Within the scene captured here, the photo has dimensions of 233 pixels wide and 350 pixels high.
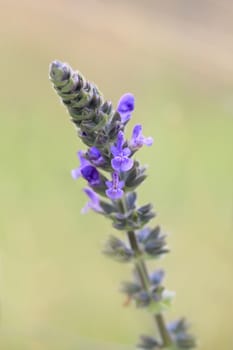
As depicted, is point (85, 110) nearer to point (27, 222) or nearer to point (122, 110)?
point (122, 110)

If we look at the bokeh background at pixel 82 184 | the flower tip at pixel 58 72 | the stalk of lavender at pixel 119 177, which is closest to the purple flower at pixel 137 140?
the stalk of lavender at pixel 119 177

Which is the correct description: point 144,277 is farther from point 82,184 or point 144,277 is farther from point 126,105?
point 82,184

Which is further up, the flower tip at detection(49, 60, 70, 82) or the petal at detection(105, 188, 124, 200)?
the flower tip at detection(49, 60, 70, 82)

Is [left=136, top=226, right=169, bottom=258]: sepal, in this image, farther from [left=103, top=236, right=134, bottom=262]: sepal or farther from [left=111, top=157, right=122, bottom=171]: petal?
[left=111, top=157, right=122, bottom=171]: petal

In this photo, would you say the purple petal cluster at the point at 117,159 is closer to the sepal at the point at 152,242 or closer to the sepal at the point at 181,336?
the sepal at the point at 152,242

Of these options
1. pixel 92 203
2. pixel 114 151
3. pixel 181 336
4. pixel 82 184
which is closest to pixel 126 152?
pixel 114 151

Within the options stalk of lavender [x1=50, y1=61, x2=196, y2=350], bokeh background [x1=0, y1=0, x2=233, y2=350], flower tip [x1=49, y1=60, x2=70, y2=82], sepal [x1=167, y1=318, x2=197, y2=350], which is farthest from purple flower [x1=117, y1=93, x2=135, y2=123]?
bokeh background [x1=0, y1=0, x2=233, y2=350]
